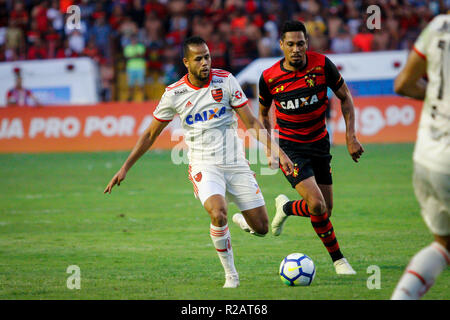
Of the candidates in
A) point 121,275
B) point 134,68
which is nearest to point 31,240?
point 121,275

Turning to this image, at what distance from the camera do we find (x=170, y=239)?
9.55 metres

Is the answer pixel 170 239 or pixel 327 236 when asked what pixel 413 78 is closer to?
pixel 327 236

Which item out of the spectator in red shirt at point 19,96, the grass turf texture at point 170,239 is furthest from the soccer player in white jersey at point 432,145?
the spectator in red shirt at point 19,96

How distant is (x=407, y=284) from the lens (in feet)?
15.6

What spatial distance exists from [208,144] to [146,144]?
615 mm

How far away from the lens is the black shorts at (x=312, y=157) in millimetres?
7825

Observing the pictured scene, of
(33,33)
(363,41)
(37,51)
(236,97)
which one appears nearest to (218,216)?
(236,97)

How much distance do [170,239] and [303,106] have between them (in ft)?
9.10

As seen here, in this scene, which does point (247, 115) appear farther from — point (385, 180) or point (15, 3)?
point (15, 3)

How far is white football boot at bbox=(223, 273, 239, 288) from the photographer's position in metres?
6.80

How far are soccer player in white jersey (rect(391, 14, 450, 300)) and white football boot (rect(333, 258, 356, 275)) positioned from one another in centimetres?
244

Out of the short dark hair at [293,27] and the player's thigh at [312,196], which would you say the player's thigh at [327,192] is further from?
the short dark hair at [293,27]

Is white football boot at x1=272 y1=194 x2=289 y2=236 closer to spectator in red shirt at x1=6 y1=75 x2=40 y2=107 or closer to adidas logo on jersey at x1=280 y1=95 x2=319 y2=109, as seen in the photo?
adidas logo on jersey at x1=280 y1=95 x2=319 y2=109

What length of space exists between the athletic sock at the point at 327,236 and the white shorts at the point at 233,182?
0.61m
